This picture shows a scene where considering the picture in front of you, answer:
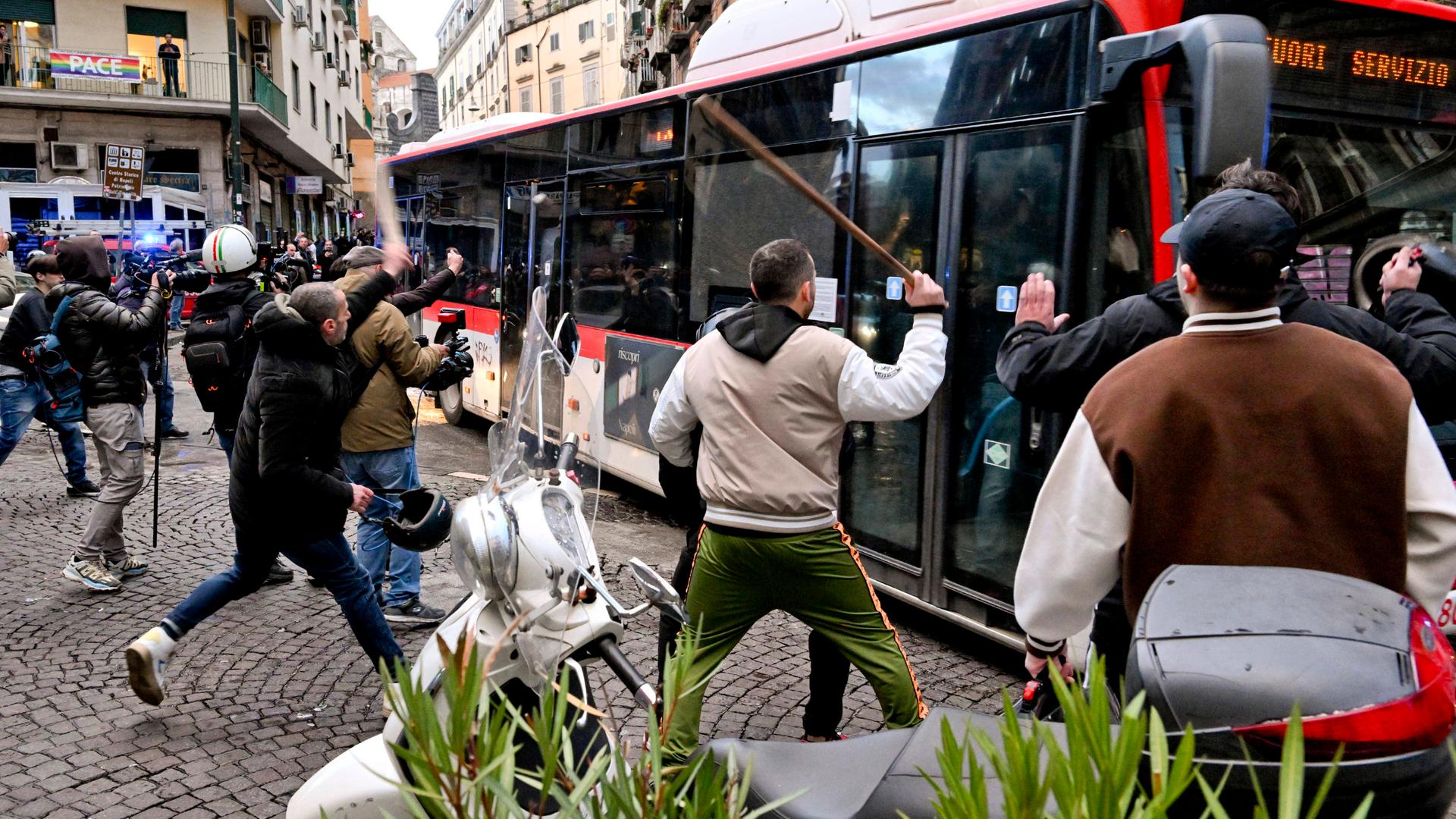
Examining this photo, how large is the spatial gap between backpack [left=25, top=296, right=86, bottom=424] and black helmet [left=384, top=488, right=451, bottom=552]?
4.52 metres

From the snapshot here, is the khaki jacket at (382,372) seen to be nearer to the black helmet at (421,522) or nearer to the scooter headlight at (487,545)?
the black helmet at (421,522)

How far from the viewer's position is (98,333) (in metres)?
6.57

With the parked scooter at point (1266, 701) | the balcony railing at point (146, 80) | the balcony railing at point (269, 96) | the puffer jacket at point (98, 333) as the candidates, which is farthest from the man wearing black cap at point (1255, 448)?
the balcony railing at point (269, 96)

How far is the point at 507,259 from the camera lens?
34.1ft

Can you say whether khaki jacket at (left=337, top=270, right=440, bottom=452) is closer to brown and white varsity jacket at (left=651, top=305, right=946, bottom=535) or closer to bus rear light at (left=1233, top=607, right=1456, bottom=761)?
brown and white varsity jacket at (left=651, top=305, right=946, bottom=535)

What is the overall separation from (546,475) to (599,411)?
32cm

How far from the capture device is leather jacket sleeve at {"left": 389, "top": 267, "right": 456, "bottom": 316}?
6.13m

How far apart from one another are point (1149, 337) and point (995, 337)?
1.73 meters

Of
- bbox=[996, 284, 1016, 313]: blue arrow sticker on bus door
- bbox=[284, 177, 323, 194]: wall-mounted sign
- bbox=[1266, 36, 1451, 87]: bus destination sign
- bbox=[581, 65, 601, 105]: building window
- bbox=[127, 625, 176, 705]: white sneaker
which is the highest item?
bbox=[581, 65, 601, 105]: building window

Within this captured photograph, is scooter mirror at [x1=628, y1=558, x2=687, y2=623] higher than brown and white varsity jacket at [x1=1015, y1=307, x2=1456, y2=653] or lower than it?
lower

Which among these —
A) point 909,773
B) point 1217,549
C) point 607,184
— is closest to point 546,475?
point 909,773

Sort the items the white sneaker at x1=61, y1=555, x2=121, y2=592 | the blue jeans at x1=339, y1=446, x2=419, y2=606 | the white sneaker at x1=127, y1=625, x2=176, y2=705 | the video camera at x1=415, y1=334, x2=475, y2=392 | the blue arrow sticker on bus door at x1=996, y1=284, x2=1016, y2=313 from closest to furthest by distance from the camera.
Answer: the white sneaker at x1=127, y1=625, x2=176, y2=705, the blue arrow sticker on bus door at x1=996, y1=284, x2=1016, y2=313, the blue jeans at x1=339, y1=446, x2=419, y2=606, the video camera at x1=415, y1=334, x2=475, y2=392, the white sneaker at x1=61, y1=555, x2=121, y2=592

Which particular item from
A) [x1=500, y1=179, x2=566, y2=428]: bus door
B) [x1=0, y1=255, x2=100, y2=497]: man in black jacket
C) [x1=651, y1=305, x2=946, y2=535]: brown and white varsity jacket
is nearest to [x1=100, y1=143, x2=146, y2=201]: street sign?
[x1=500, y1=179, x2=566, y2=428]: bus door

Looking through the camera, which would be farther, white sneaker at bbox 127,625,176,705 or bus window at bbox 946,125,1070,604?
bus window at bbox 946,125,1070,604
